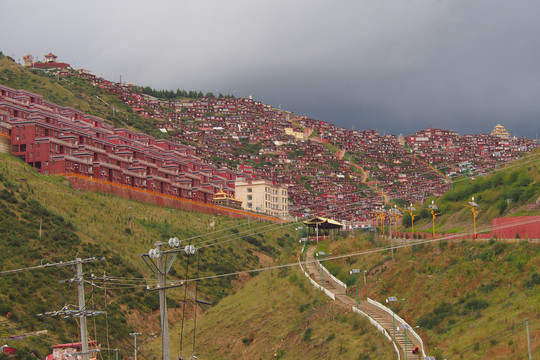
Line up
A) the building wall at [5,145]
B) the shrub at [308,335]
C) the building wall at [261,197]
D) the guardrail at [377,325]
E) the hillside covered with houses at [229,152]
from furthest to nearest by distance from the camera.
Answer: the building wall at [261,197], the hillside covered with houses at [229,152], the building wall at [5,145], the shrub at [308,335], the guardrail at [377,325]

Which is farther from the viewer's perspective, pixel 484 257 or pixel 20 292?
pixel 20 292

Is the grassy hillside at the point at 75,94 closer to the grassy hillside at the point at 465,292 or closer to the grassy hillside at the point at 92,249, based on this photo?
the grassy hillside at the point at 92,249

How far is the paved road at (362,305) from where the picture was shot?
30.8m

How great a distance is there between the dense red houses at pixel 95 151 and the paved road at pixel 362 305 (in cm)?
3472

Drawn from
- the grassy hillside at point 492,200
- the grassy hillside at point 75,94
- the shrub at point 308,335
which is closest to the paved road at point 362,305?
the shrub at point 308,335

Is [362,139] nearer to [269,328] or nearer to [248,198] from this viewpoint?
[248,198]

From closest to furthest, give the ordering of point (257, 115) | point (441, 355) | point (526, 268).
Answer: point (441, 355) < point (526, 268) < point (257, 115)

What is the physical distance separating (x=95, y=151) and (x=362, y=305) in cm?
4929

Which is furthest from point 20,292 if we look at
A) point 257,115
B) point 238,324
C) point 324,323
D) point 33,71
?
point 257,115

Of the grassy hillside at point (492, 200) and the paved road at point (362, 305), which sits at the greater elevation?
the grassy hillside at point (492, 200)

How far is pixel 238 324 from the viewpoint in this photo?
42.3m

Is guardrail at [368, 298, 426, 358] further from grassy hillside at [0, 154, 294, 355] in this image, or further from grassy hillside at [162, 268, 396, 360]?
grassy hillside at [0, 154, 294, 355]

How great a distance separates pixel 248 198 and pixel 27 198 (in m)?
53.3

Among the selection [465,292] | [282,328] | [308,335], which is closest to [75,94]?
[282,328]
